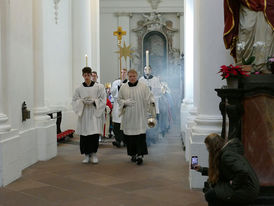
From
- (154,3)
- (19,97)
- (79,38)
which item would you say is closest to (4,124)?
(19,97)

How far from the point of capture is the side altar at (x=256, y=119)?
14.8ft

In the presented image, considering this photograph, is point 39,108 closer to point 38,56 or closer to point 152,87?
point 38,56

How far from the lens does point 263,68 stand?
499 centimetres

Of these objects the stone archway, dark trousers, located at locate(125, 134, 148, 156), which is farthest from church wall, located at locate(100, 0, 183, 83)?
dark trousers, located at locate(125, 134, 148, 156)

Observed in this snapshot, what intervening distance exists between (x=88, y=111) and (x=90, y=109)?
2.2 inches

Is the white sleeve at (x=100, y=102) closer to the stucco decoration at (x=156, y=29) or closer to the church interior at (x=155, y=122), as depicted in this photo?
the church interior at (x=155, y=122)

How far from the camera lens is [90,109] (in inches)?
313

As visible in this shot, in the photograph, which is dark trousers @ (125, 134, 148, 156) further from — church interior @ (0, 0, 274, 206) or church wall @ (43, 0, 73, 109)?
church wall @ (43, 0, 73, 109)

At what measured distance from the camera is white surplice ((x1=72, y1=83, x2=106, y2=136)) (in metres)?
7.86

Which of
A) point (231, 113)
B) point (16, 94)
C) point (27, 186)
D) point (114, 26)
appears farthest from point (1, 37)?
point (114, 26)

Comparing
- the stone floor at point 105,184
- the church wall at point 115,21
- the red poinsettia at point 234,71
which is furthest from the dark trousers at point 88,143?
the church wall at point 115,21

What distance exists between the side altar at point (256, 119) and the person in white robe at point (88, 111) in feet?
12.3

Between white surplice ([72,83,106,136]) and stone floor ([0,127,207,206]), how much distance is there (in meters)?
0.69

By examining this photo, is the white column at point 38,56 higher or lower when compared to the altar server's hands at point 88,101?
higher
